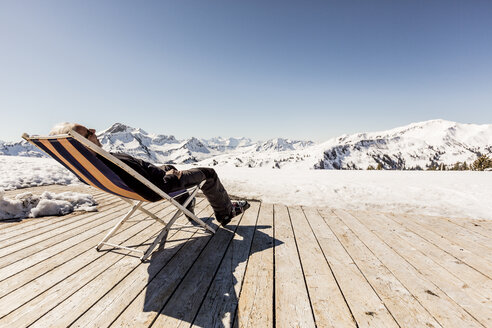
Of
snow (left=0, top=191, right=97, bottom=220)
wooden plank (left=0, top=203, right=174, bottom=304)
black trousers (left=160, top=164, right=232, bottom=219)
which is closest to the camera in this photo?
wooden plank (left=0, top=203, right=174, bottom=304)

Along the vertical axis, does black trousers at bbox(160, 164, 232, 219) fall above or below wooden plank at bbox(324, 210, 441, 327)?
above

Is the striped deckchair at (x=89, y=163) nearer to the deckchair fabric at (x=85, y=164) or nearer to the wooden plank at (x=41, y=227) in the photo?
the deckchair fabric at (x=85, y=164)

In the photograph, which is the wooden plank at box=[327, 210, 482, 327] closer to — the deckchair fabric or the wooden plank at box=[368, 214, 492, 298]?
the wooden plank at box=[368, 214, 492, 298]

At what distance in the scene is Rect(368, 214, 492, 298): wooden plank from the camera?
1927mm

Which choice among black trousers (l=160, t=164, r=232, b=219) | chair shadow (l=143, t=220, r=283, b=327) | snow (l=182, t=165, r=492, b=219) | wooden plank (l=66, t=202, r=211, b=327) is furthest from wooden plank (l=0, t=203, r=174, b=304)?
snow (l=182, t=165, r=492, b=219)

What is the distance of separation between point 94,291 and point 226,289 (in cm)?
115

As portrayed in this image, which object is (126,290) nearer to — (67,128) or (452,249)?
(67,128)

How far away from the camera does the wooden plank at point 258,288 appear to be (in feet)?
5.05

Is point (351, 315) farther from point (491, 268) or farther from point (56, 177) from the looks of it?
point (56, 177)

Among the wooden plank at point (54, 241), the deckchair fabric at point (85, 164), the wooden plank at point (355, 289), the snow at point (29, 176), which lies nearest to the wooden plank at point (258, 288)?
the wooden plank at point (355, 289)

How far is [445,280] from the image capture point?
1997 millimetres

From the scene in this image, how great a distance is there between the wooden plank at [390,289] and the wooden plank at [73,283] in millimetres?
2407

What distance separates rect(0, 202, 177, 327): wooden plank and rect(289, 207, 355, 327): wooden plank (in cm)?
183

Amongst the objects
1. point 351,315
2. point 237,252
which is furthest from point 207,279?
point 351,315
